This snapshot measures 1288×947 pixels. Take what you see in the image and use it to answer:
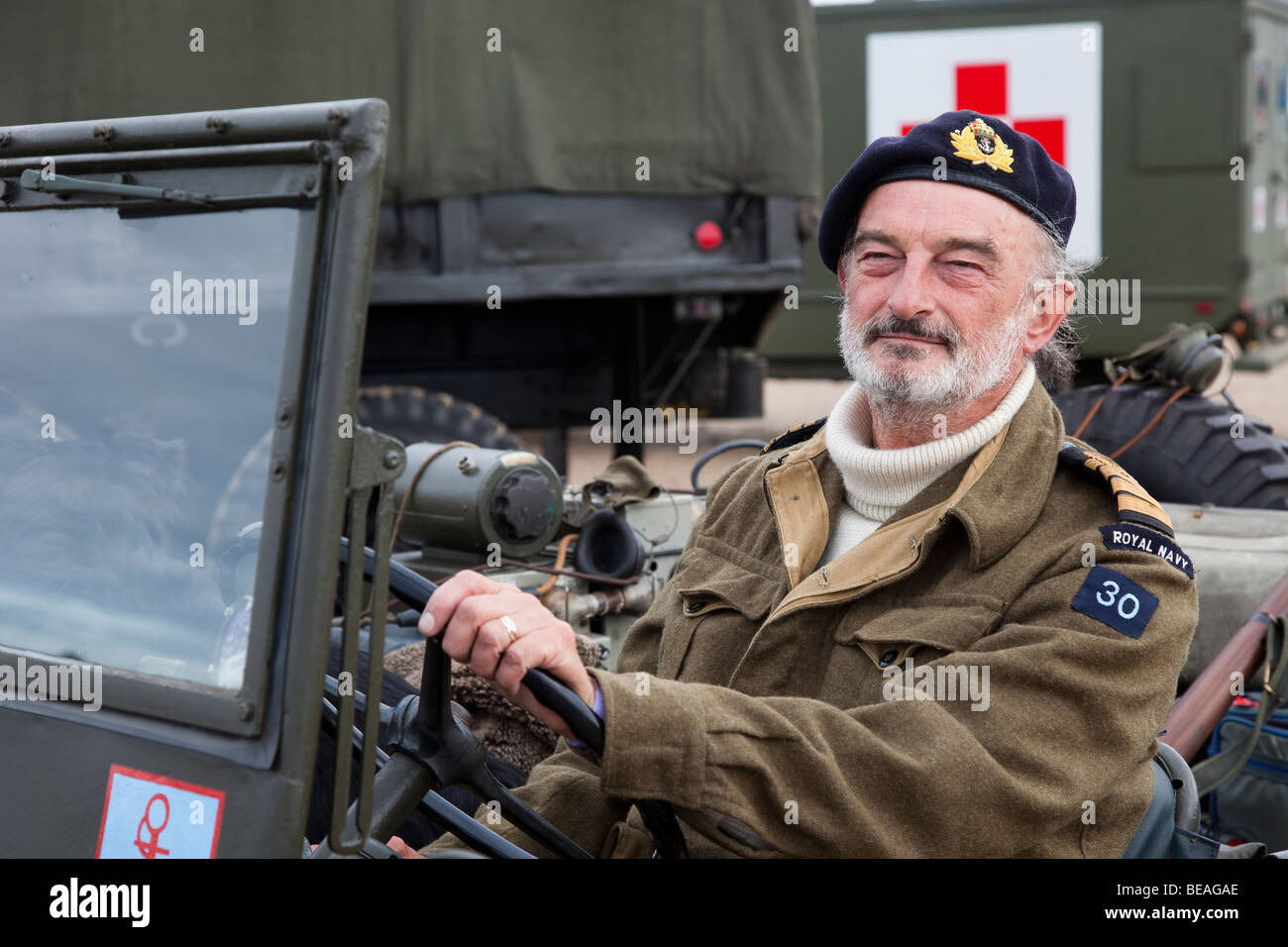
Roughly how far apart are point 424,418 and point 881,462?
4433 mm

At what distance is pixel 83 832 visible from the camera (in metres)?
1.53

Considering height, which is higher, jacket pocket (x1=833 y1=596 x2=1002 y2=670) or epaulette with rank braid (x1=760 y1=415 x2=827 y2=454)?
epaulette with rank braid (x1=760 y1=415 x2=827 y2=454)

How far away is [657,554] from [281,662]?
227cm

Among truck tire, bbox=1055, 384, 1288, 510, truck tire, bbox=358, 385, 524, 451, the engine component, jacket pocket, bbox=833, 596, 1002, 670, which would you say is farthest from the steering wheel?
truck tire, bbox=358, 385, 524, 451

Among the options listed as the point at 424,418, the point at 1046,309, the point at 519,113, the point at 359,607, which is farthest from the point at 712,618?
the point at 519,113

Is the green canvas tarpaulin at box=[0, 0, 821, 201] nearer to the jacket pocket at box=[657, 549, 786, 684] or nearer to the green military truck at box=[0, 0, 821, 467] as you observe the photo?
the green military truck at box=[0, 0, 821, 467]

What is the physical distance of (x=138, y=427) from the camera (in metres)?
1.57

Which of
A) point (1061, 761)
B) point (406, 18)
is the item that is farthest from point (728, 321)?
point (1061, 761)

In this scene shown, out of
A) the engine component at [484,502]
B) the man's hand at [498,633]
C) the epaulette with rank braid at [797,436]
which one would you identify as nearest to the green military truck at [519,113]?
the engine component at [484,502]

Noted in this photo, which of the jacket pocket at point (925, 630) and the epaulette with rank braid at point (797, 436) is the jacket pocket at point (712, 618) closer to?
the jacket pocket at point (925, 630)

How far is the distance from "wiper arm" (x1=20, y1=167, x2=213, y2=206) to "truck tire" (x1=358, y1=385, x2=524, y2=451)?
460 centimetres

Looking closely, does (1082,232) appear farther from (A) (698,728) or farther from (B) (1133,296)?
(A) (698,728)

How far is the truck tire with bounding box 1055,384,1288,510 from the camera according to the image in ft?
13.3

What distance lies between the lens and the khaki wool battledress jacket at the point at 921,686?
5.41 ft
